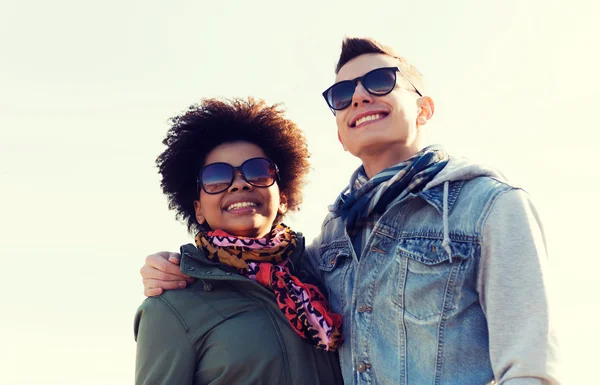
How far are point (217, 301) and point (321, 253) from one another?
2.72 feet

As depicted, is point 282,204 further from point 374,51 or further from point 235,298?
point 374,51

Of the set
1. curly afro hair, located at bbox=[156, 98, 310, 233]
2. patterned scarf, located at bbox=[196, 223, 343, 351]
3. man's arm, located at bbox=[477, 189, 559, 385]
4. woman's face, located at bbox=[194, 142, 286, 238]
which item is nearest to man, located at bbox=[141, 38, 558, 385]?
man's arm, located at bbox=[477, 189, 559, 385]

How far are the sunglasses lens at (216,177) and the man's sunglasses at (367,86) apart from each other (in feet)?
3.12

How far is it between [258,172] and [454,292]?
6.24ft

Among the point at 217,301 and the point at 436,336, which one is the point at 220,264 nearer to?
the point at 217,301

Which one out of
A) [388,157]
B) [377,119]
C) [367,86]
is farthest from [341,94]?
[388,157]

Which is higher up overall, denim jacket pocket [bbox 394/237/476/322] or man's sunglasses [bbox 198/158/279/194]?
man's sunglasses [bbox 198/158/279/194]

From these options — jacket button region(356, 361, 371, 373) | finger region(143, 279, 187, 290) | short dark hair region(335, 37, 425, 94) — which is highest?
short dark hair region(335, 37, 425, 94)

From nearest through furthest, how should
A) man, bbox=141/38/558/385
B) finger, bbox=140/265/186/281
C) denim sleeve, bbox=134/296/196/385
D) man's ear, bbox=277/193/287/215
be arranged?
1. man, bbox=141/38/558/385
2. denim sleeve, bbox=134/296/196/385
3. finger, bbox=140/265/186/281
4. man's ear, bbox=277/193/287/215

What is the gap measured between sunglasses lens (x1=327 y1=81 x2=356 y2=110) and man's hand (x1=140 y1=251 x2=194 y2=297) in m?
1.51

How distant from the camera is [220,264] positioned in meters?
4.09

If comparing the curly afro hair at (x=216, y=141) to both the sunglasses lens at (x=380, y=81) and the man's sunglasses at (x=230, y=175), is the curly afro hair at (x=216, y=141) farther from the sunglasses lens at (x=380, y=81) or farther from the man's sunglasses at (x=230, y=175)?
the sunglasses lens at (x=380, y=81)

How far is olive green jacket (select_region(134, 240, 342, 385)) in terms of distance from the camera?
12.2ft

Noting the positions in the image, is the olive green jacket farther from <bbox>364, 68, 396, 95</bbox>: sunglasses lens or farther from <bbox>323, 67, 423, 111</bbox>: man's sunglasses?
<bbox>364, 68, 396, 95</bbox>: sunglasses lens
